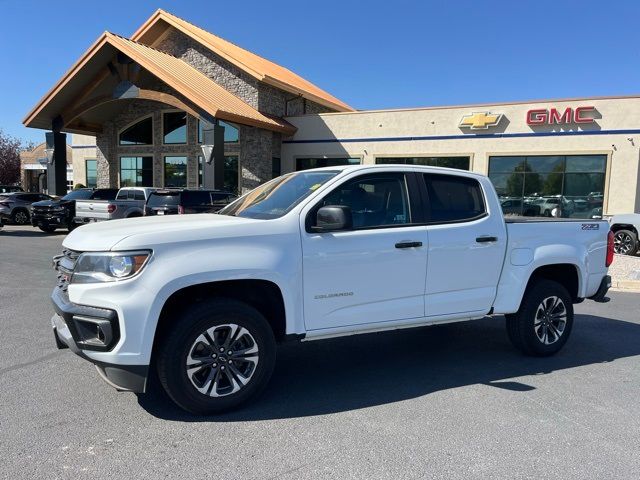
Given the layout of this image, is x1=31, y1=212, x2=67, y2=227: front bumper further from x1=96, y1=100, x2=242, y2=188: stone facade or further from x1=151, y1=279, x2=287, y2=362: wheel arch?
Result: x1=151, y1=279, x2=287, y2=362: wheel arch

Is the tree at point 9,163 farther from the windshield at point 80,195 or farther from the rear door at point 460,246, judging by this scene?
the rear door at point 460,246

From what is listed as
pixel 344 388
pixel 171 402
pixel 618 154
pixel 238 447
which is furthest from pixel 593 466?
pixel 618 154

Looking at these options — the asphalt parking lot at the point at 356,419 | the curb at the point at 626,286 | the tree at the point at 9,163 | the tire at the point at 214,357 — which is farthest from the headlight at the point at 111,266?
the tree at the point at 9,163

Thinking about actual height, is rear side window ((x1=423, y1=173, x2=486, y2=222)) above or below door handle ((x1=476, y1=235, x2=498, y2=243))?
above

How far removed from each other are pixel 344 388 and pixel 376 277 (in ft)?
3.30

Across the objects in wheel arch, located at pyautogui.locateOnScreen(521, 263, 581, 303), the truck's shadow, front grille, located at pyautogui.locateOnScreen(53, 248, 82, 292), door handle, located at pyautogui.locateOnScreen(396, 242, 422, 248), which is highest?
door handle, located at pyautogui.locateOnScreen(396, 242, 422, 248)

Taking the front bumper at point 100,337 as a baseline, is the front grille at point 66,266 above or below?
above

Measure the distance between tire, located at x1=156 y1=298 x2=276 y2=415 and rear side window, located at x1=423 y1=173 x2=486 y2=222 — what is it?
1.94 metres

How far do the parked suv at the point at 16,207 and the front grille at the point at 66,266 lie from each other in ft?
63.5

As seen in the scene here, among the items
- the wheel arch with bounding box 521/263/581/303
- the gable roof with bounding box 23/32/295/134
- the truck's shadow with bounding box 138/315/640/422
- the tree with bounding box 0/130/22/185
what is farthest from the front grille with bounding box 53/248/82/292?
the tree with bounding box 0/130/22/185

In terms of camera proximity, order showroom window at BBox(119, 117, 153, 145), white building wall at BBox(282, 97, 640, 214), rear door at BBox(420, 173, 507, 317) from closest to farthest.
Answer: rear door at BBox(420, 173, 507, 317) → white building wall at BBox(282, 97, 640, 214) → showroom window at BBox(119, 117, 153, 145)

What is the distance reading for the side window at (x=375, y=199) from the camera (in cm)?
428

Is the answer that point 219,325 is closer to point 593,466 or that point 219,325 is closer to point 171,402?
point 171,402

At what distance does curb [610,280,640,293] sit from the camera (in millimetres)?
9572
